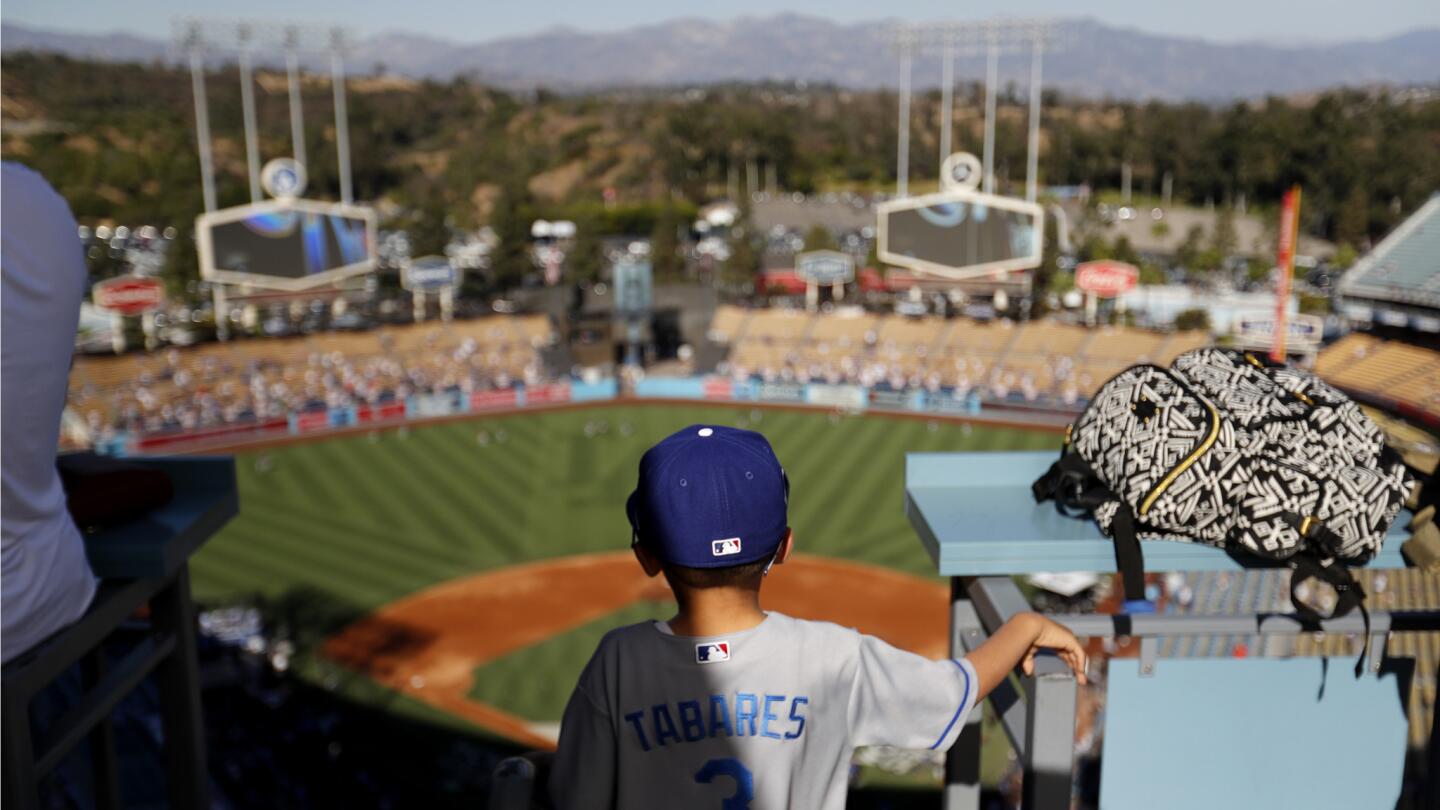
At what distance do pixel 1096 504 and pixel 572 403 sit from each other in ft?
107

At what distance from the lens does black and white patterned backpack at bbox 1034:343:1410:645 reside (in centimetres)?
282

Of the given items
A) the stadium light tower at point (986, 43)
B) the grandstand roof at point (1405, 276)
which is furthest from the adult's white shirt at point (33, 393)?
the stadium light tower at point (986, 43)

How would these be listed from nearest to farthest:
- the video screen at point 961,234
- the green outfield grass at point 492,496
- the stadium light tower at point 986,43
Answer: the green outfield grass at point 492,496, the video screen at point 961,234, the stadium light tower at point 986,43

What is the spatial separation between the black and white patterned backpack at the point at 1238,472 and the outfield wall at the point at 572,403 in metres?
29.5

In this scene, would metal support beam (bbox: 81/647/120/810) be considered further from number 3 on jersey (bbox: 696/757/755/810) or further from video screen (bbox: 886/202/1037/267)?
video screen (bbox: 886/202/1037/267)

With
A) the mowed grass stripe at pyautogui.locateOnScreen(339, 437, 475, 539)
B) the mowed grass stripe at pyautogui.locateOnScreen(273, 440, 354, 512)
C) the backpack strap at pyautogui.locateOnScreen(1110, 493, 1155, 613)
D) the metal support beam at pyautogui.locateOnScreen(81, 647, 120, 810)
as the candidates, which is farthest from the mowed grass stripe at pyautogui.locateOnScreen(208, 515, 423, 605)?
the backpack strap at pyautogui.locateOnScreen(1110, 493, 1155, 613)

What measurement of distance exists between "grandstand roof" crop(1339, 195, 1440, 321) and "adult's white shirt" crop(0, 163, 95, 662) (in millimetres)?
35020

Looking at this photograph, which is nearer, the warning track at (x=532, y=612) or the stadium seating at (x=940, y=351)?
the warning track at (x=532, y=612)

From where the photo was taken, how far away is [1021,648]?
6.99ft

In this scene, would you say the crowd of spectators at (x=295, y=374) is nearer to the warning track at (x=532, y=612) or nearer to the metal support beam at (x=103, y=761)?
the warning track at (x=532, y=612)

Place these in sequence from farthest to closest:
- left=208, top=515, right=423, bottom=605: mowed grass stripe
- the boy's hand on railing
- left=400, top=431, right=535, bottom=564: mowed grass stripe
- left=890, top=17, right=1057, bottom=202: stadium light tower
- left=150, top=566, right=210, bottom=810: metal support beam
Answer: left=890, top=17, right=1057, bottom=202: stadium light tower → left=400, top=431, right=535, bottom=564: mowed grass stripe → left=208, top=515, right=423, bottom=605: mowed grass stripe → left=150, top=566, right=210, bottom=810: metal support beam → the boy's hand on railing

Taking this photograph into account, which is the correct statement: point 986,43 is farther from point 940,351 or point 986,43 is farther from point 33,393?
point 33,393

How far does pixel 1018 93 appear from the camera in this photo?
111 meters

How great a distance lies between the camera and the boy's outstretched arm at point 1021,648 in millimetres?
2051
